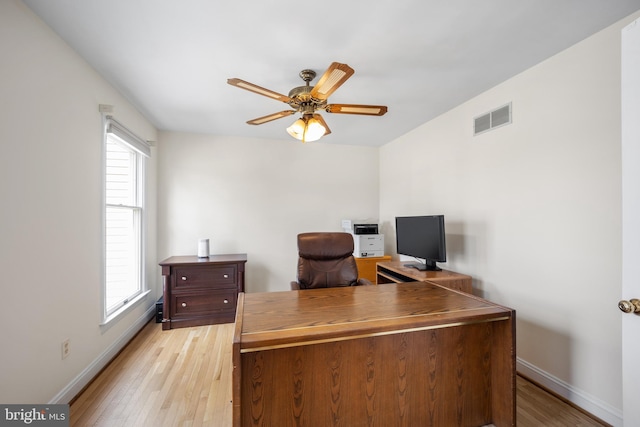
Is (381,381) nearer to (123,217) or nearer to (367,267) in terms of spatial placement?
(367,267)

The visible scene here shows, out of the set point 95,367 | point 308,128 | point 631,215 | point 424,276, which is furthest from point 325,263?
point 95,367

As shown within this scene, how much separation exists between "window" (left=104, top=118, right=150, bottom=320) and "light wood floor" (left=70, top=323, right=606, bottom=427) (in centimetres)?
56

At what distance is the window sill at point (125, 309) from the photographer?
227 cm

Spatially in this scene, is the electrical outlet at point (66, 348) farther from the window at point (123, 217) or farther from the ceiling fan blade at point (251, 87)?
the ceiling fan blade at point (251, 87)

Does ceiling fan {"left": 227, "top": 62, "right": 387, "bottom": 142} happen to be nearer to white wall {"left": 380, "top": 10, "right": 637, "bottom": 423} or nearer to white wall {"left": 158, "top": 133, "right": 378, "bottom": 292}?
white wall {"left": 380, "top": 10, "right": 637, "bottom": 423}

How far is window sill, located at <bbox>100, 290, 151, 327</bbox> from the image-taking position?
7.46ft

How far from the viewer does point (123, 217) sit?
276cm

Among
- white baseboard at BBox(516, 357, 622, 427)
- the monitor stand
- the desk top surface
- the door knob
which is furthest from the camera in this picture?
the monitor stand

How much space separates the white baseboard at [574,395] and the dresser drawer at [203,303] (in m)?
2.97

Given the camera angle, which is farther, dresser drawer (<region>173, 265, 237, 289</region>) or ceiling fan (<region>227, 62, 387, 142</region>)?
dresser drawer (<region>173, 265, 237, 289</region>)

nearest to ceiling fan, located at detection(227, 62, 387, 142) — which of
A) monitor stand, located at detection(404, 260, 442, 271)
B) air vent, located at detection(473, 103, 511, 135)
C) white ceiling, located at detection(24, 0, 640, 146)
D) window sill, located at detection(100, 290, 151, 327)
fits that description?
white ceiling, located at detection(24, 0, 640, 146)

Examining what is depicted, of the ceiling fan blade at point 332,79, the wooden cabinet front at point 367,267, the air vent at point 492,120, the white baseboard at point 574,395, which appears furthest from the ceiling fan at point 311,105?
the white baseboard at point 574,395

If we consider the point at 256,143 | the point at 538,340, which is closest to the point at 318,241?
the point at 538,340

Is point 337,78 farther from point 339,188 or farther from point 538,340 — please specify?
point 339,188
